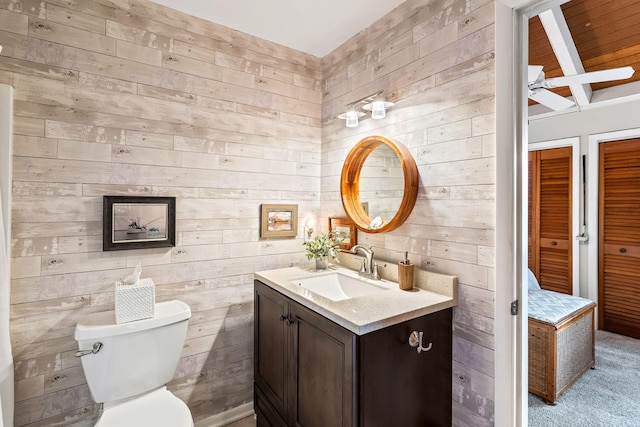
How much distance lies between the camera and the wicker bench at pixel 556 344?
212cm

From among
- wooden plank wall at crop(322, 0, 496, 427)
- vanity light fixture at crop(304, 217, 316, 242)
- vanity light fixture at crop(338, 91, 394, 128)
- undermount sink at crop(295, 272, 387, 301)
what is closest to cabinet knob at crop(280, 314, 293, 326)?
undermount sink at crop(295, 272, 387, 301)

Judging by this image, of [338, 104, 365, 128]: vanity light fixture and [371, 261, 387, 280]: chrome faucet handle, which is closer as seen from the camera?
[371, 261, 387, 280]: chrome faucet handle

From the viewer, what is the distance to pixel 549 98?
269cm

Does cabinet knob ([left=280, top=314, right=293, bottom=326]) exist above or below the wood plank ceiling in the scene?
below

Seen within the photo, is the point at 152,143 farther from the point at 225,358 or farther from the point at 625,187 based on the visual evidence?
the point at 625,187

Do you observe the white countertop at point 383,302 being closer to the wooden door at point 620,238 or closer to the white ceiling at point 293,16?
the white ceiling at point 293,16

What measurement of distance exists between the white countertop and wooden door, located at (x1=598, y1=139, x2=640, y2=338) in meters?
2.99

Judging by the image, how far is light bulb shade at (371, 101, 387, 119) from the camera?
73.0 inches

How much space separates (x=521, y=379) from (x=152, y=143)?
223 centimetres

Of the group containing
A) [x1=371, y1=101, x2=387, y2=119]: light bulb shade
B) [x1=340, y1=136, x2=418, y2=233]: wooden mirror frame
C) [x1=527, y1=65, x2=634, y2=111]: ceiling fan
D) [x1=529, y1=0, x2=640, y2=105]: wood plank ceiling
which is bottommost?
[x1=340, y1=136, x2=418, y2=233]: wooden mirror frame

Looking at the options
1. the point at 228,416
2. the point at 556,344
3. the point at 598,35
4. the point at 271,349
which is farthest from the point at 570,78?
the point at 228,416

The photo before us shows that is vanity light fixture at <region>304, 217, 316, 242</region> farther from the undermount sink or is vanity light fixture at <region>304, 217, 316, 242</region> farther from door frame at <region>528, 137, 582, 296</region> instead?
door frame at <region>528, 137, 582, 296</region>

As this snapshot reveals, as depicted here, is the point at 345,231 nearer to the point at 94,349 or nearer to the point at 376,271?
the point at 376,271

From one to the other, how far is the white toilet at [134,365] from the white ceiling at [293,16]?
69.4 inches
